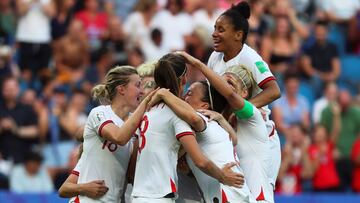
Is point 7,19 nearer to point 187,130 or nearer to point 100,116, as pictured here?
point 100,116

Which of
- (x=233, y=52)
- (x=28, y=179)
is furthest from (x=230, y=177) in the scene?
(x=28, y=179)

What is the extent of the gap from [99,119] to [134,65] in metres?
7.81

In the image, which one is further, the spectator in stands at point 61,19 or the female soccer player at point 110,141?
the spectator in stands at point 61,19

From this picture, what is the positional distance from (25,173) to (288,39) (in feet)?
17.2

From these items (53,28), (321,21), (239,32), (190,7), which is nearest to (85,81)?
(53,28)

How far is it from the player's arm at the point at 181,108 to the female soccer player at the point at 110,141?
0.57 meters

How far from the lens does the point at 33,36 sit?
57.3 feet

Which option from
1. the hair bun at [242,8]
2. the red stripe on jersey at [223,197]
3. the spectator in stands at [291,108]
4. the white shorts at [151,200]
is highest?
the hair bun at [242,8]

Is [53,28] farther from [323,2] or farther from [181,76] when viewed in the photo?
[181,76]

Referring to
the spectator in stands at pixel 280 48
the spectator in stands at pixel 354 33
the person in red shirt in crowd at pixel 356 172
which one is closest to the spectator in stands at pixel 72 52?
the spectator in stands at pixel 280 48

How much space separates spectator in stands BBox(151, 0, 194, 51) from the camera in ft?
59.0

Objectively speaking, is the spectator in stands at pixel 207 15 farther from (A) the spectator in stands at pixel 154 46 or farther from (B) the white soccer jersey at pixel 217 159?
(B) the white soccer jersey at pixel 217 159

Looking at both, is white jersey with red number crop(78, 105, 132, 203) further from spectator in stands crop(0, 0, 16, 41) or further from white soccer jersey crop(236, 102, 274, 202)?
spectator in stands crop(0, 0, 16, 41)

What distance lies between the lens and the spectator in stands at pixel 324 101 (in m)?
18.0
